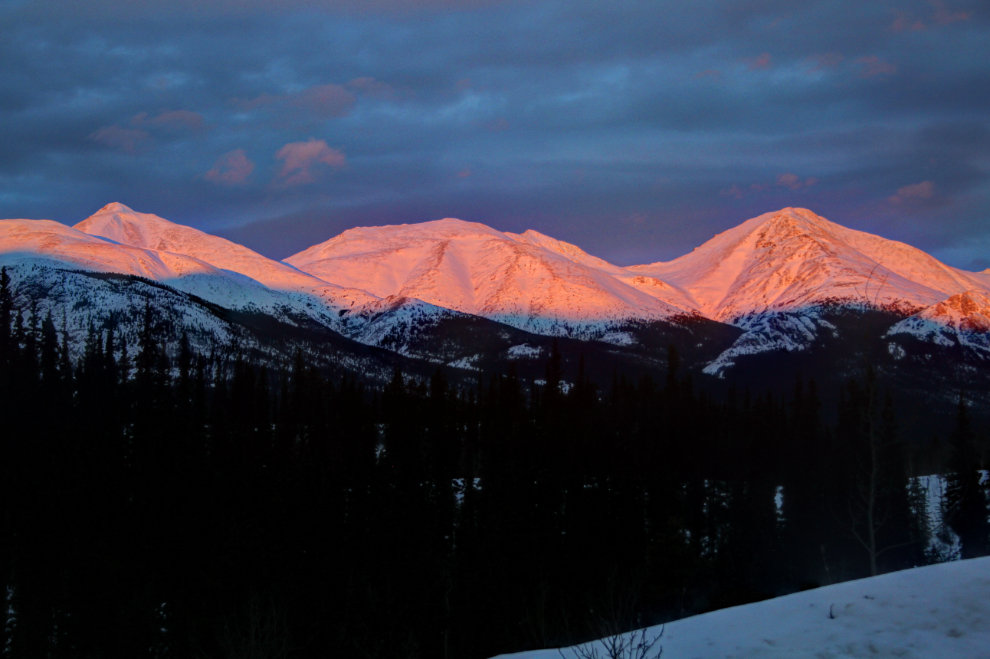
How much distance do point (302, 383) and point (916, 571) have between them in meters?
95.4

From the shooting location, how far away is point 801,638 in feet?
47.3

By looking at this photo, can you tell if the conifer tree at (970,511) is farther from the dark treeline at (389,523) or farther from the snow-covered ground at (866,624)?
the snow-covered ground at (866,624)

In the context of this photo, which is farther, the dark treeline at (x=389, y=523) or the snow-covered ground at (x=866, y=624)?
the dark treeline at (x=389, y=523)

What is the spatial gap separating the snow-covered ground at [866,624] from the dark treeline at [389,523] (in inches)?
1071

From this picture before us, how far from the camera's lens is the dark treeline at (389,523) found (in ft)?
188

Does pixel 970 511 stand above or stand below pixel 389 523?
above

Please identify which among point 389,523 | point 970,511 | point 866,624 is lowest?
point 389,523

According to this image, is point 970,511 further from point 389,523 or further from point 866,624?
point 866,624

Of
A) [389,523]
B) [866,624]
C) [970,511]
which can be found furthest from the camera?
[970,511]

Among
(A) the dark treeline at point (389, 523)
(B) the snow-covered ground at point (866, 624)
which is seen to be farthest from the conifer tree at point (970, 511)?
(B) the snow-covered ground at point (866, 624)

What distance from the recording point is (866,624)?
14414 mm

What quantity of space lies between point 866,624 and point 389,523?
2135 inches

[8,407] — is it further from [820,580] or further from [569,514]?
[820,580]

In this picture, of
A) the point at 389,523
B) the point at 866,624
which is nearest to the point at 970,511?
the point at 389,523
